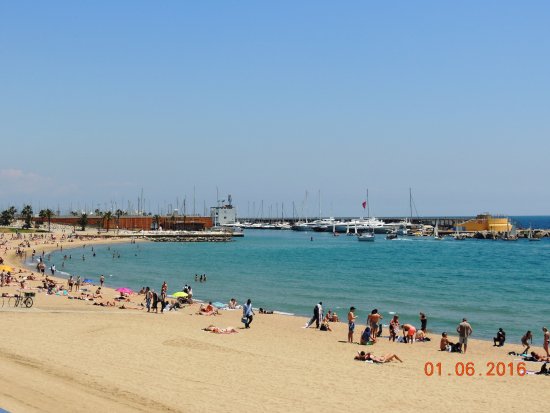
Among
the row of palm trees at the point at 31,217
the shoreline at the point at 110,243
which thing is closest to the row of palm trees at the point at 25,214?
the row of palm trees at the point at 31,217

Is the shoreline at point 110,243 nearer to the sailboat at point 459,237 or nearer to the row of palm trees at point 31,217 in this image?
the row of palm trees at point 31,217

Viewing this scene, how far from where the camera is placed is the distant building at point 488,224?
155 meters

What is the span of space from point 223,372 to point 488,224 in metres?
153

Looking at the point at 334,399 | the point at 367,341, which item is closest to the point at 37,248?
the point at 367,341

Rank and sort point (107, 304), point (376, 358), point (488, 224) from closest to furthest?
point (376, 358) → point (107, 304) → point (488, 224)

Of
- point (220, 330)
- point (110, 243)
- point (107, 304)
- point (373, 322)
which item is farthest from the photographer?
point (110, 243)

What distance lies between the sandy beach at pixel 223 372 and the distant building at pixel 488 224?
139243 millimetres

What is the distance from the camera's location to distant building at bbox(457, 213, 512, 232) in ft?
508

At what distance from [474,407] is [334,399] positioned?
134 inches

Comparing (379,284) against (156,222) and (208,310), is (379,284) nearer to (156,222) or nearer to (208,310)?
(208,310)

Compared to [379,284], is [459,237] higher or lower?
higher

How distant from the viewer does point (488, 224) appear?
157 metres

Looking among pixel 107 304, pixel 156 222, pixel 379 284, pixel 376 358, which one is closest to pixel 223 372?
pixel 376 358

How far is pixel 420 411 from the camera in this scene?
1326cm
